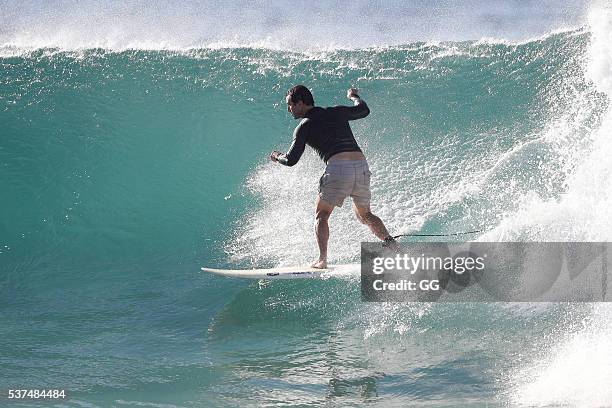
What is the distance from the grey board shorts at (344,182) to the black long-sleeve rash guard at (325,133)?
116 millimetres

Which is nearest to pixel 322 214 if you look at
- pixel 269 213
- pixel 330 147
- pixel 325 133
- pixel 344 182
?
pixel 344 182

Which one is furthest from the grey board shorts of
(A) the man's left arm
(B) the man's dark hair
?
(B) the man's dark hair

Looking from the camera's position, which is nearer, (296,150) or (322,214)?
(296,150)

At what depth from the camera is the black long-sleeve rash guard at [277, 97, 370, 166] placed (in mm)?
6484

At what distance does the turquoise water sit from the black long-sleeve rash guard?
1.59 m

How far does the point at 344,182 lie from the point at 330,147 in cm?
33

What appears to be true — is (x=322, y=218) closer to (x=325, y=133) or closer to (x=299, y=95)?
(x=325, y=133)

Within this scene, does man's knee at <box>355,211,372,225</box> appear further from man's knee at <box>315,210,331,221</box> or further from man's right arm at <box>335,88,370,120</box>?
man's right arm at <box>335,88,370,120</box>

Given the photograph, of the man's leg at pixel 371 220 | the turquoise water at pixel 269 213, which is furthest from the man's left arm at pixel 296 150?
the turquoise water at pixel 269 213

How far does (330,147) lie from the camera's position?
6539mm

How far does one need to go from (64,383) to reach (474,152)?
6.54m

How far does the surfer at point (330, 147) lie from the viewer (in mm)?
6491

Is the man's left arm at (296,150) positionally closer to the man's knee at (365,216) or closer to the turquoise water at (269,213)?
the man's knee at (365,216)

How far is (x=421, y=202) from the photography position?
9289 mm
